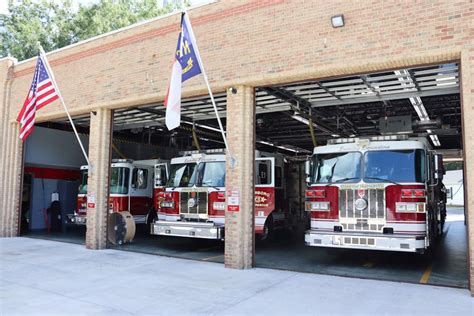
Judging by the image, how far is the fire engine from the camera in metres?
15.2

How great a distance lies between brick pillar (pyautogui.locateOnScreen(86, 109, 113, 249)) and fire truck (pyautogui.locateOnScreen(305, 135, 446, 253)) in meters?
5.99

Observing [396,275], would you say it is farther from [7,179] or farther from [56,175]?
[56,175]

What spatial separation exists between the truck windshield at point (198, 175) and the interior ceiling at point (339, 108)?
1.97m

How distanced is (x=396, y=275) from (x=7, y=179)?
13.4 metres

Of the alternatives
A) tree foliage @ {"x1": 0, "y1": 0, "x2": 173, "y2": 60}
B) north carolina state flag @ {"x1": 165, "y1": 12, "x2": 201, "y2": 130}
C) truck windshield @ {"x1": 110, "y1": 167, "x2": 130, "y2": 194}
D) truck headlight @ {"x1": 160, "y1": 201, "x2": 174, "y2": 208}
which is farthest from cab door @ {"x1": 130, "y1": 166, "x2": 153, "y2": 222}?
tree foliage @ {"x1": 0, "y1": 0, "x2": 173, "y2": 60}

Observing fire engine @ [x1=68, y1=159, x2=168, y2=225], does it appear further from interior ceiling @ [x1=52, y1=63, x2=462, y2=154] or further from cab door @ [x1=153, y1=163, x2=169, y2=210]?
interior ceiling @ [x1=52, y1=63, x2=462, y2=154]

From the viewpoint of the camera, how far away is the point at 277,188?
13.0m

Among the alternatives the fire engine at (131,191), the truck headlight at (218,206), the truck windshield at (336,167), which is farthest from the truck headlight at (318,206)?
the fire engine at (131,191)

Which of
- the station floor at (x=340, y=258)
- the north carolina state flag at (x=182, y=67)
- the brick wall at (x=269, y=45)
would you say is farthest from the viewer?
the north carolina state flag at (x=182, y=67)

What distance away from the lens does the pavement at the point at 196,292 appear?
19.9 feet

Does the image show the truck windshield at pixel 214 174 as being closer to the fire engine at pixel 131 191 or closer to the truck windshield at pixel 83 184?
the fire engine at pixel 131 191

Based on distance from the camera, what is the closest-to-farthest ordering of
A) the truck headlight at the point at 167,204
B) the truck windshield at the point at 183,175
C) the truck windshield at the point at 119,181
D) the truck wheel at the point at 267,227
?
the truck wheel at the point at 267,227
the truck windshield at the point at 183,175
the truck headlight at the point at 167,204
the truck windshield at the point at 119,181

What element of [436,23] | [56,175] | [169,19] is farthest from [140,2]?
[436,23]

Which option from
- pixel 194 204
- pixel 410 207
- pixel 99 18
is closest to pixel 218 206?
pixel 194 204
